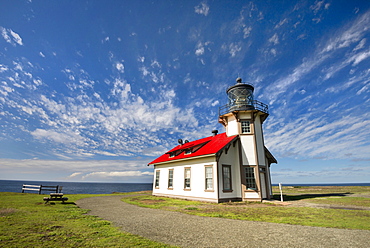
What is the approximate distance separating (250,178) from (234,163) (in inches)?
72.0

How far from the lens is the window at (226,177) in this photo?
51.8 ft

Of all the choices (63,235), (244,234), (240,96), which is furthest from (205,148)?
(63,235)

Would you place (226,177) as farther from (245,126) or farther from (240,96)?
(240,96)

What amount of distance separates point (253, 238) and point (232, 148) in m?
11.7

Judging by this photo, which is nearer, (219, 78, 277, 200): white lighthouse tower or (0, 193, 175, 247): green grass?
(0, 193, 175, 247): green grass

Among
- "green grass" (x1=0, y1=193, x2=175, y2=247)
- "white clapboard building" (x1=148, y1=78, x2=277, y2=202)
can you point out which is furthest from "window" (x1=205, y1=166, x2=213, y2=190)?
"green grass" (x1=0, y1=193, x2=175, y2=247)

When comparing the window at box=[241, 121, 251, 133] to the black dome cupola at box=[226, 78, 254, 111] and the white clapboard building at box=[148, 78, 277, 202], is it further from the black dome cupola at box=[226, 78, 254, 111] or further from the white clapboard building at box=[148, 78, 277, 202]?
the black dome cupola at box=[226, 78, 254, 111]

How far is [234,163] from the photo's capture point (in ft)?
55.4

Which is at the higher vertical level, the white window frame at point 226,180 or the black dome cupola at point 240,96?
the black dome cupola at point 240,96

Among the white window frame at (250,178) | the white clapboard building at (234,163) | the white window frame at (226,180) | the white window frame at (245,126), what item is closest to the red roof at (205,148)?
the white clapboard building at (234,163)

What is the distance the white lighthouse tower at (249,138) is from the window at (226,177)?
1.08 metres

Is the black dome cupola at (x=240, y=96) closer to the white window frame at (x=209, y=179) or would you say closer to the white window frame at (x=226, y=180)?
the white window frame at (x=226, y=180)

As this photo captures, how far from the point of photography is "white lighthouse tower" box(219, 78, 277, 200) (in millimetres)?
16056

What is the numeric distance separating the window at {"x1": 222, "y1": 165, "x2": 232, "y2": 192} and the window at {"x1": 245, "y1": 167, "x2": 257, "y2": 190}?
1540 millimetres
